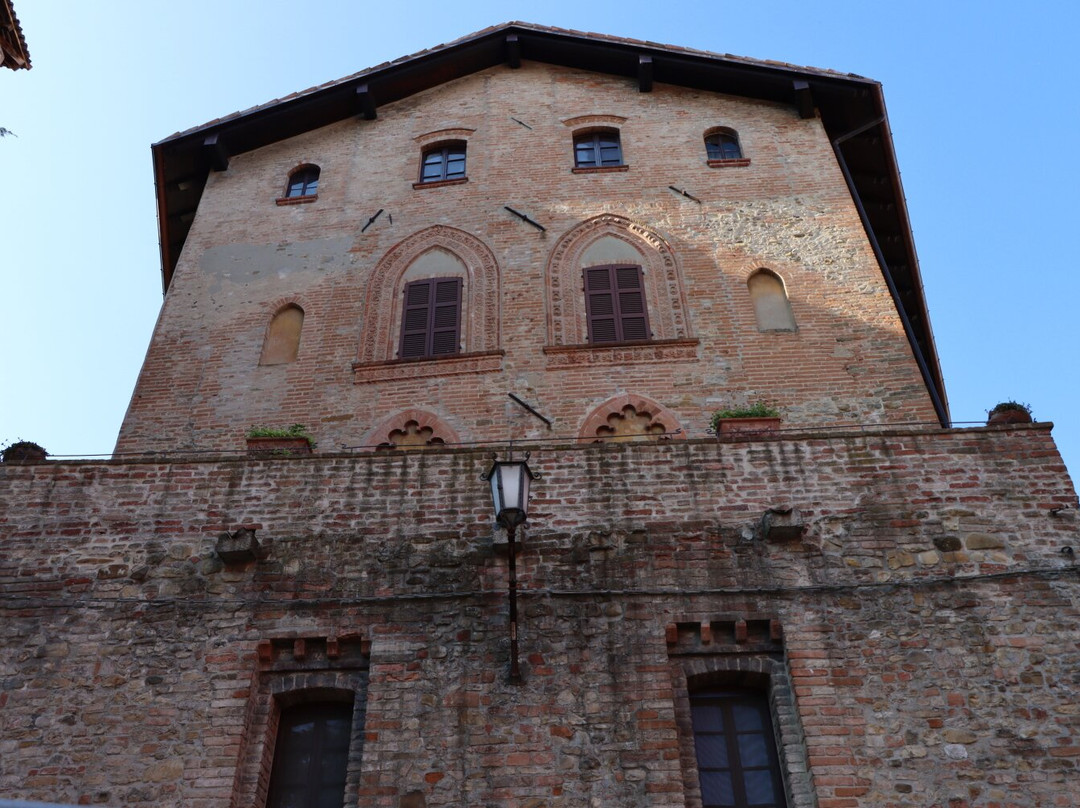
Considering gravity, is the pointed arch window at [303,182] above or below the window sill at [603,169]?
above

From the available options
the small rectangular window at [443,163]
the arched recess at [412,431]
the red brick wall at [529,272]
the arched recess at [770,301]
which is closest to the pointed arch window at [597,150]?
the red brick wall at [529,272]

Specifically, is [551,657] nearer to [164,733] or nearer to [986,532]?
[164,733]

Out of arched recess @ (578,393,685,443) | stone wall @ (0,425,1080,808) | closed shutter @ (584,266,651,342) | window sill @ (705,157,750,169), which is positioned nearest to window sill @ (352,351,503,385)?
closed shutter @ (584,266,651,342)

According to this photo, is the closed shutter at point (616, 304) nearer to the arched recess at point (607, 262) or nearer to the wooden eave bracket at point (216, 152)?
the arched recess at point (607, 262)

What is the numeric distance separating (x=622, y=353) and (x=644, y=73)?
18.7 ft

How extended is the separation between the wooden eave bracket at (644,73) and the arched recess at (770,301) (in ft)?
14.5

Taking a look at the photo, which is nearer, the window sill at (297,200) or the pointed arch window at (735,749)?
the pointed arch window at (735,749)

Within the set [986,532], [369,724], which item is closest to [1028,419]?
[986,532]

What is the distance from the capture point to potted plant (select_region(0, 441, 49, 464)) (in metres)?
9.95

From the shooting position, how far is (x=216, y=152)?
16.9 meters

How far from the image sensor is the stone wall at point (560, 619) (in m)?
7.41

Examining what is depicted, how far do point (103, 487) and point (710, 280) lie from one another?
8.24m

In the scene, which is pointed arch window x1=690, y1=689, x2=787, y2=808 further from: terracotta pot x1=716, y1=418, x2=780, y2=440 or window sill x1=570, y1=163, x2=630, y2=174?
window sill x1=570, y1=163, x2=630, y2=174

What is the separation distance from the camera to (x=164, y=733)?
25.3 ft
